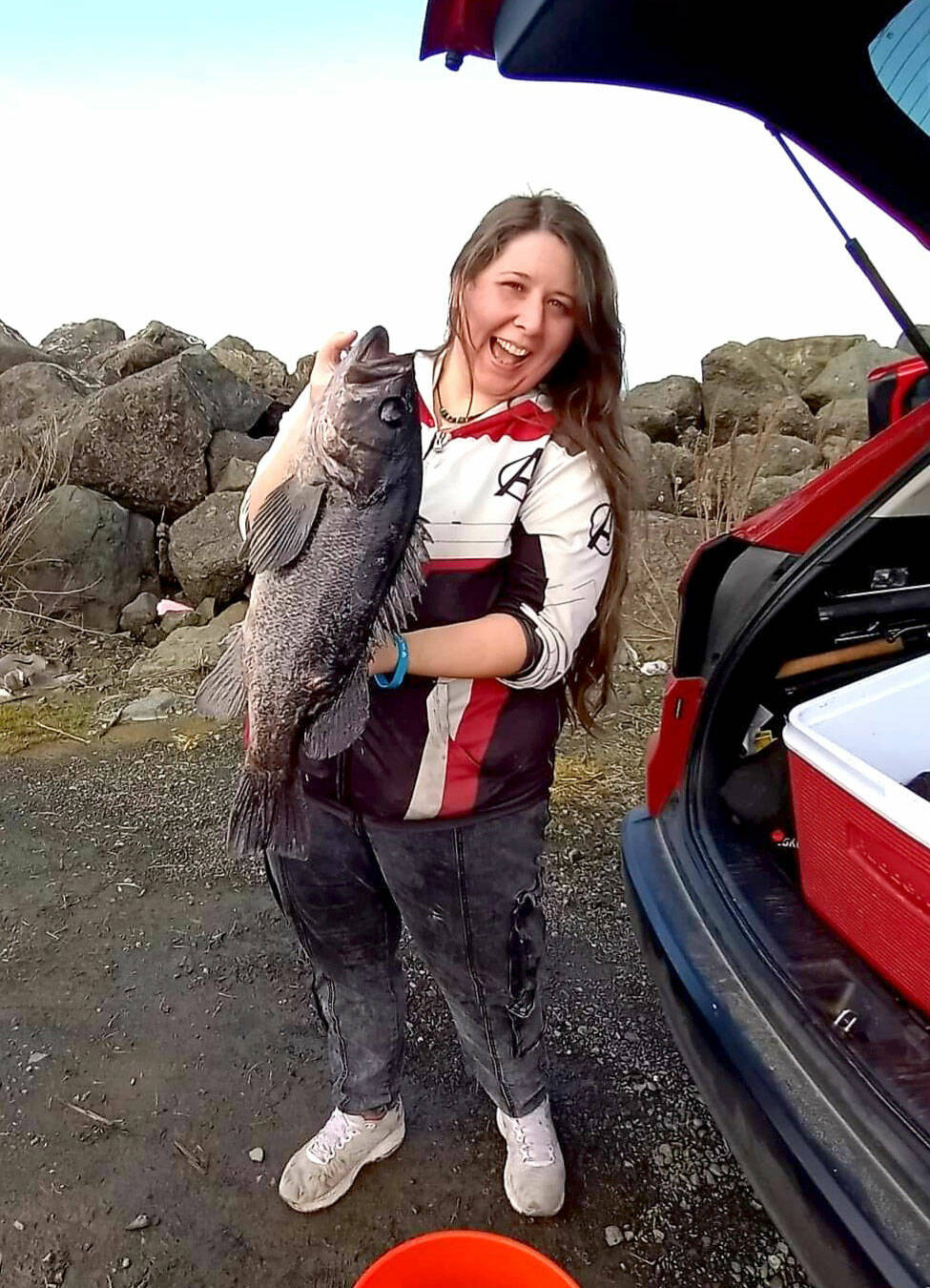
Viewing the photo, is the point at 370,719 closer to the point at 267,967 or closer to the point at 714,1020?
the point at 714,1020

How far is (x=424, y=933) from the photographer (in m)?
2.23

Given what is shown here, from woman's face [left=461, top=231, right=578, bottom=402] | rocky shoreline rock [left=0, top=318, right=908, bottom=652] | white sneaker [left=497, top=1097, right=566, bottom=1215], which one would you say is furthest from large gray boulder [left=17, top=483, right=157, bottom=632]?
woman's face [left=461, top=231, right=578, bottom=402]

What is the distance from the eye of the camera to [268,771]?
193cm

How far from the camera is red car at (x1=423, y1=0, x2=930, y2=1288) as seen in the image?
1.66 metres

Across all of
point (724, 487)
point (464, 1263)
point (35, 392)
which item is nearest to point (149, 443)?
point (35, 392)

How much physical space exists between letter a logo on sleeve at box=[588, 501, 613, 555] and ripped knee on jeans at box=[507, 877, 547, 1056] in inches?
31.1

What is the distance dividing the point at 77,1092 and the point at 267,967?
702mm

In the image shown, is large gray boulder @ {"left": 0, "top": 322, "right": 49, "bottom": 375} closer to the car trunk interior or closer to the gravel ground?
the gravel ground

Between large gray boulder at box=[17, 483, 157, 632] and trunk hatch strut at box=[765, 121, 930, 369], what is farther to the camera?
large gray boulder at box=[17, 483, 157, 632]

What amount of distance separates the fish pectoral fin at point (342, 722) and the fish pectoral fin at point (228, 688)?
0.61ft

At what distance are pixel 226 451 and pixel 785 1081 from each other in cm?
727

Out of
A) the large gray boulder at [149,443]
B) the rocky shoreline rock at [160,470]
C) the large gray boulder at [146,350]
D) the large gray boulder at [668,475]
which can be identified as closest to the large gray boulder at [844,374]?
the rocky shoreline rock at [160,470]

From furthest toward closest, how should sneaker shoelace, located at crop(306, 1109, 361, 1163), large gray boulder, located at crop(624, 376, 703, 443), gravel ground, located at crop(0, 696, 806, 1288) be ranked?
large gray boulder, located at crop(624, 376, 703, 443), sneaker shoelace, located at crop(306, 1109, 361, 1163), gravel ground, located at crop(0, 696, 806, 1288)

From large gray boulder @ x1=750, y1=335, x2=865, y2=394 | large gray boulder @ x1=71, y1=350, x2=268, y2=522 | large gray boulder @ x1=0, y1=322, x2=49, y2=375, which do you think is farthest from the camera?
large gray boulder @ x1=750, y1=335, x2=865, y2=394
